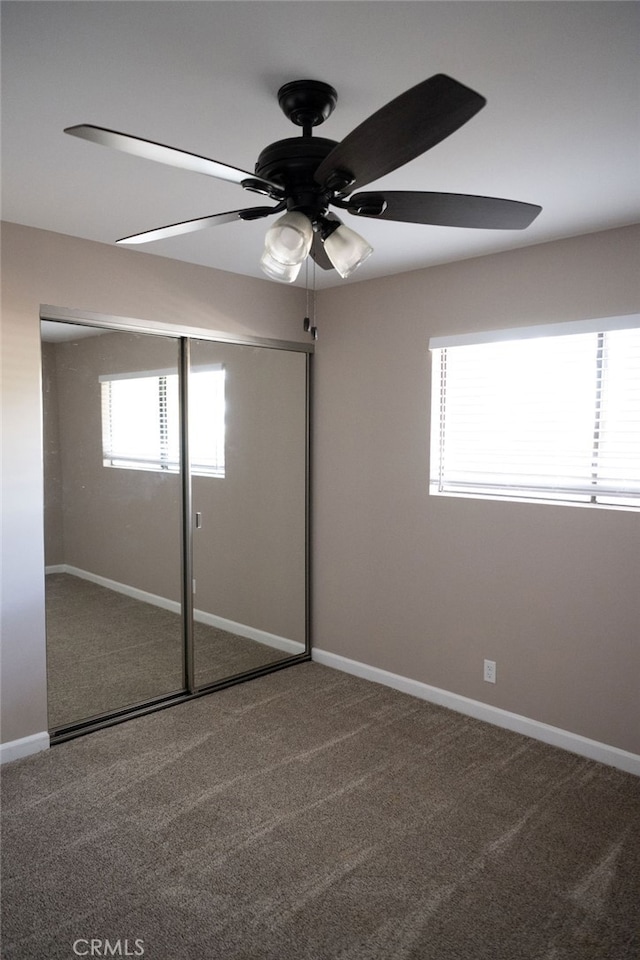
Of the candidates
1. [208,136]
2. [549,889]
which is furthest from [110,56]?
[549,889]

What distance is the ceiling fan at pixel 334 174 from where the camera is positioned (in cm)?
121

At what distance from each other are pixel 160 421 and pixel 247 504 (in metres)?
0.76

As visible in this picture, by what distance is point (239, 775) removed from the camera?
287 centimetres

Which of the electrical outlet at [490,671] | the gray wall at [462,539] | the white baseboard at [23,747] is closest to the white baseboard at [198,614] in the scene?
the gray wall at [462,539]

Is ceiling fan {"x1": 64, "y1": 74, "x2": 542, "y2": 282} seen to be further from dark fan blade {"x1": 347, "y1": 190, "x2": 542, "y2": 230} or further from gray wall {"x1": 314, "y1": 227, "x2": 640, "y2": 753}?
gray wall {"x1": 314, "y1": 227, "x2": 640, "y2": 753}

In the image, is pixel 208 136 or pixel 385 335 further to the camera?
pixel 385 335

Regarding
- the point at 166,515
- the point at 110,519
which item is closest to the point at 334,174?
the point at 110,519

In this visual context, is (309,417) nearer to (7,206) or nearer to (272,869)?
(7,206)

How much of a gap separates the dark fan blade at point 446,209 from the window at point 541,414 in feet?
4.69

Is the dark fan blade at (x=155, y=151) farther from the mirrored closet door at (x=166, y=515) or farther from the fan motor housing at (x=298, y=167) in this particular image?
the mirrored closet door at (x=166, y=515)

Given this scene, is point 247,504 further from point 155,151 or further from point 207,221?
point 155,151

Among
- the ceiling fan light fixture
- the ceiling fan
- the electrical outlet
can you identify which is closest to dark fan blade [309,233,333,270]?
the ceiling fan

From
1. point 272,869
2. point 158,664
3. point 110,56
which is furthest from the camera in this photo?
point 158,664

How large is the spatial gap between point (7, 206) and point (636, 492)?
2.91 m
